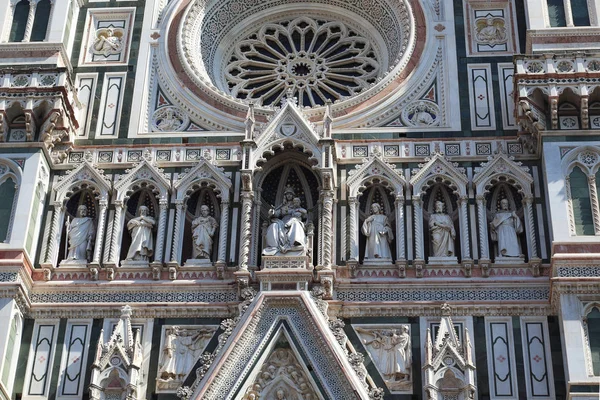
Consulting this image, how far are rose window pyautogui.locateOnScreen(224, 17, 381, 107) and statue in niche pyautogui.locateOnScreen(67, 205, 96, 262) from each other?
3544 millimetres

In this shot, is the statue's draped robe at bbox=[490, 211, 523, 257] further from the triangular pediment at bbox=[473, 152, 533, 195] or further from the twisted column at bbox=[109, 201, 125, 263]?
the twisted column at bbox=[109, 201, 125, 263]

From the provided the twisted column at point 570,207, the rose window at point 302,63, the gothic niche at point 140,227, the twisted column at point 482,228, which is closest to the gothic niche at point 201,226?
the gothic niche at point 140,227

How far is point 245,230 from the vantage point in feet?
69.9

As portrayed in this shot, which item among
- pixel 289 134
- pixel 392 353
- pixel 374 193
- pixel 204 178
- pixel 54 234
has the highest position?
pixel 289 134

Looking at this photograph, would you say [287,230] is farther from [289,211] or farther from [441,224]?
[441,224]

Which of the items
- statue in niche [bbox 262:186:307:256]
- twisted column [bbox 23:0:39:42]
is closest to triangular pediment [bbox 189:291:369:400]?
statue in niche [bbox 262:186:307:256]

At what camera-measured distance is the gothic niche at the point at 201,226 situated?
21391 millimetres

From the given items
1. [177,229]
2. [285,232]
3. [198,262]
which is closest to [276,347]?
[285,232]

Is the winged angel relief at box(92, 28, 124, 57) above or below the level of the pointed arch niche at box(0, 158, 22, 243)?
above

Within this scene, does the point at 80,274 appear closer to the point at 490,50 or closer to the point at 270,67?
the point at 270,67

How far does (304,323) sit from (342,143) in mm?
3387

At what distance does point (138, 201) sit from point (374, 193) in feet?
11.2

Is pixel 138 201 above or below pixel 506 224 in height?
above

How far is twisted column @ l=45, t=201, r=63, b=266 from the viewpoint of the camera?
70.2ft
